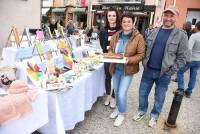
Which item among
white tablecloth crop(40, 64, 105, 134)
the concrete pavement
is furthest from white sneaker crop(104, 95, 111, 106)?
white tablecloth crop(40, 64, 105, 134)

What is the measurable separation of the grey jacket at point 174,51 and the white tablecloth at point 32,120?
1.51 m

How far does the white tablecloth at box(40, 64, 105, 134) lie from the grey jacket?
1037 millimetres

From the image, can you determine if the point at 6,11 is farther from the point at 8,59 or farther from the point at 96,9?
the point at 96,9

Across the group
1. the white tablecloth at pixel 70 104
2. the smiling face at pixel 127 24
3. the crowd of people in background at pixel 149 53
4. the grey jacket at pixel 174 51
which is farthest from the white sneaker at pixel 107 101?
the smiling face at pixel 127 24

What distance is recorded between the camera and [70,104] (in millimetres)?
2617

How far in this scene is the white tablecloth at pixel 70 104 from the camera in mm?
2346

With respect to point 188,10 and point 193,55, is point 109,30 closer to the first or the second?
point 193,55

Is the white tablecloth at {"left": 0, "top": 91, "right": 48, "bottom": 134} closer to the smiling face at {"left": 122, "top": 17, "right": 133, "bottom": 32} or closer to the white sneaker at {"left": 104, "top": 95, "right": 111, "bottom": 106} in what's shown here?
the smiling face at {"left": 122, "top": 17, "right": 133, "bottom": 32}

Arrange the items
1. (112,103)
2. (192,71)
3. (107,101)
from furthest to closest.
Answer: (192,71), (107,101), (112,103)

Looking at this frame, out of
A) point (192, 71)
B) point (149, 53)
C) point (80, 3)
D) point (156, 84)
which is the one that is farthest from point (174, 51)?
point (80, 3)

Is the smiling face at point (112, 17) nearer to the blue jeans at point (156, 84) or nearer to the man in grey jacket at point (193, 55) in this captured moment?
the blue jeans at point (156, 84)

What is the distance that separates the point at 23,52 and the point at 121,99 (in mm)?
1844

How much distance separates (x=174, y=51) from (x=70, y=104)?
1.43m

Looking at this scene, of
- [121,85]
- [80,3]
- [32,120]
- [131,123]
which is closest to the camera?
[32,120]
